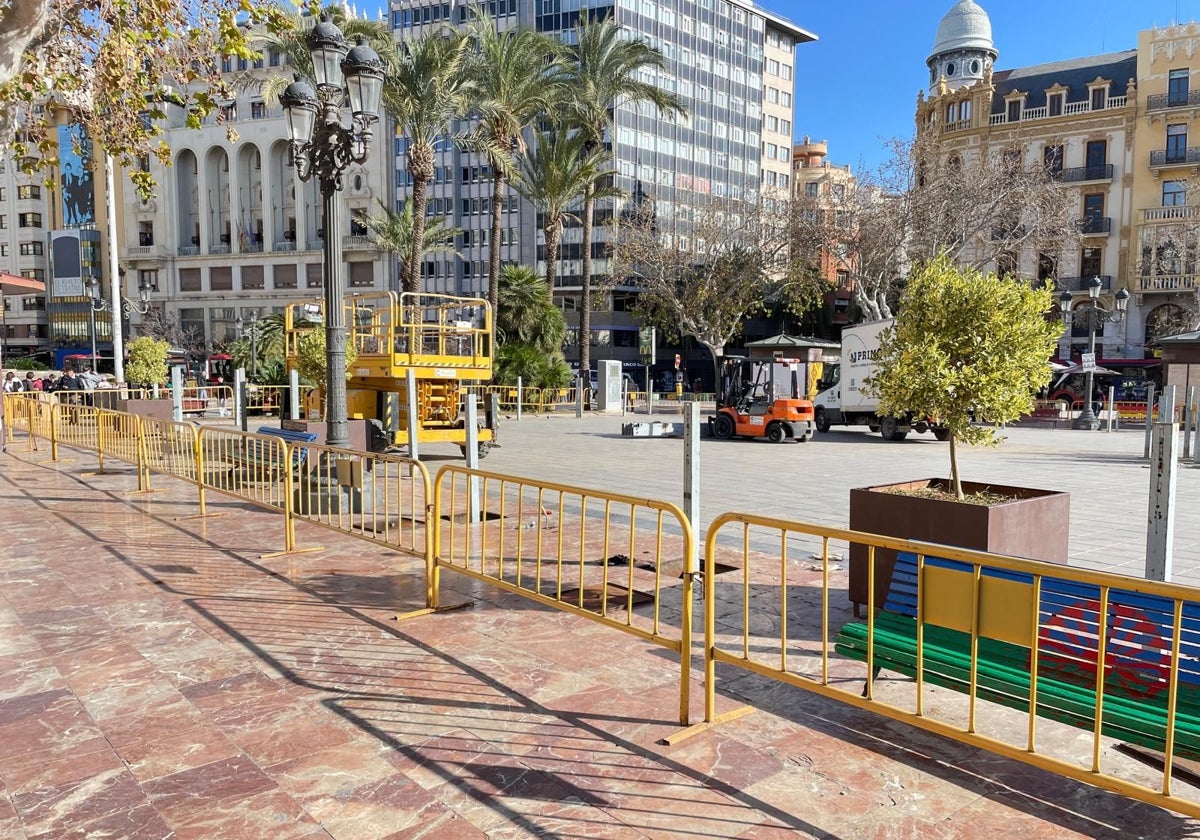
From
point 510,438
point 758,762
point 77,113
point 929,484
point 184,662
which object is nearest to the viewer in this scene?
point 758,762

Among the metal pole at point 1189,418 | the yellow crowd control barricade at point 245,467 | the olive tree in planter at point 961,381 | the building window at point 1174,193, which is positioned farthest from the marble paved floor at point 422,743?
the building window at point 1174,193

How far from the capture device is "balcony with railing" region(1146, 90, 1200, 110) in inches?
A: 1694

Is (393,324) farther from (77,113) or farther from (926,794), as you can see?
(926,794)

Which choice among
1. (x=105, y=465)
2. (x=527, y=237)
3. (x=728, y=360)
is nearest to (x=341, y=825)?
(x=105, y=465)

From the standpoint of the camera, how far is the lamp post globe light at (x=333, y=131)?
878 centimetres

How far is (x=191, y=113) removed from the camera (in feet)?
32.9

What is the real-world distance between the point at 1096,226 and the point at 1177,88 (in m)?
7.60

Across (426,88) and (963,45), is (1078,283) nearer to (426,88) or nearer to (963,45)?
(963,45)

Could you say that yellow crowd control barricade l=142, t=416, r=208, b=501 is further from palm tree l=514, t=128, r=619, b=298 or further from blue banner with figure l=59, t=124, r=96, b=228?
blue banner with figure l=59, t=124, r=96, b=228

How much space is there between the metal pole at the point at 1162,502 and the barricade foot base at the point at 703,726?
8.08 feet

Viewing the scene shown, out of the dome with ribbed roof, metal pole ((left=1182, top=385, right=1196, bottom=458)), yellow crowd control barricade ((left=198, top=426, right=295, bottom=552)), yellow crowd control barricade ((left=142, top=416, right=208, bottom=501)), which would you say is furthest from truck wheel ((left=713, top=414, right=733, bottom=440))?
the dome with ribbed roof

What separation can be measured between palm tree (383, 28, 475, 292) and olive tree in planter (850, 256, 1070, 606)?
2289cm

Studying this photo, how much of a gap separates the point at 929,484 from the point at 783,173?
7458cm

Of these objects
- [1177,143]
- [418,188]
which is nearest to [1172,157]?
[1177,143]
